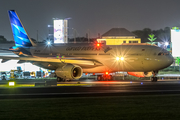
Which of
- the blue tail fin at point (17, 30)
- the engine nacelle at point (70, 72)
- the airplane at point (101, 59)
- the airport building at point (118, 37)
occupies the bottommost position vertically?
the engine nacelle at point (70, 72)

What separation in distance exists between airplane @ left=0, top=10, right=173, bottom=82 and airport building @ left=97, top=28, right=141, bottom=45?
272 feet

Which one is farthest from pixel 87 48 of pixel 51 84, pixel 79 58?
pixel 51 84

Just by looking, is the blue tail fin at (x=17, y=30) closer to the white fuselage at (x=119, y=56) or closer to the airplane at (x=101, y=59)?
the airplane at (x=101, y=59)

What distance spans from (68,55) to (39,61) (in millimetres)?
4098

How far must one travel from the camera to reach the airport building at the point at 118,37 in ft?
393

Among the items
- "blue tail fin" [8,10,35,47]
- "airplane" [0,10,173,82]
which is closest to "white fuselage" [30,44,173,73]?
"airplane" [0,10,173,82]

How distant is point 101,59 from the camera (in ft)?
107

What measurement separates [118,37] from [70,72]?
9420 cm

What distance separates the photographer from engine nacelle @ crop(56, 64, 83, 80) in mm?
29594

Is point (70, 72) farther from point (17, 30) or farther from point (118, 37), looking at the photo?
point (118, 37)

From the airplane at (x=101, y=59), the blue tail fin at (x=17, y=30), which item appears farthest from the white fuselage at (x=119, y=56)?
the blue tail fin at (x=17, y=30)

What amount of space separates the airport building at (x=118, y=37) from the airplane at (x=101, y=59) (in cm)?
8285

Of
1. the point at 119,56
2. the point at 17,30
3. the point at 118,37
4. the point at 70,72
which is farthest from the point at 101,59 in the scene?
the point at 118,37

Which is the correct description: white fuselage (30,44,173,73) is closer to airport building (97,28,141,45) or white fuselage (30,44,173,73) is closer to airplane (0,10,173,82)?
airplane (0,10,173,82)
